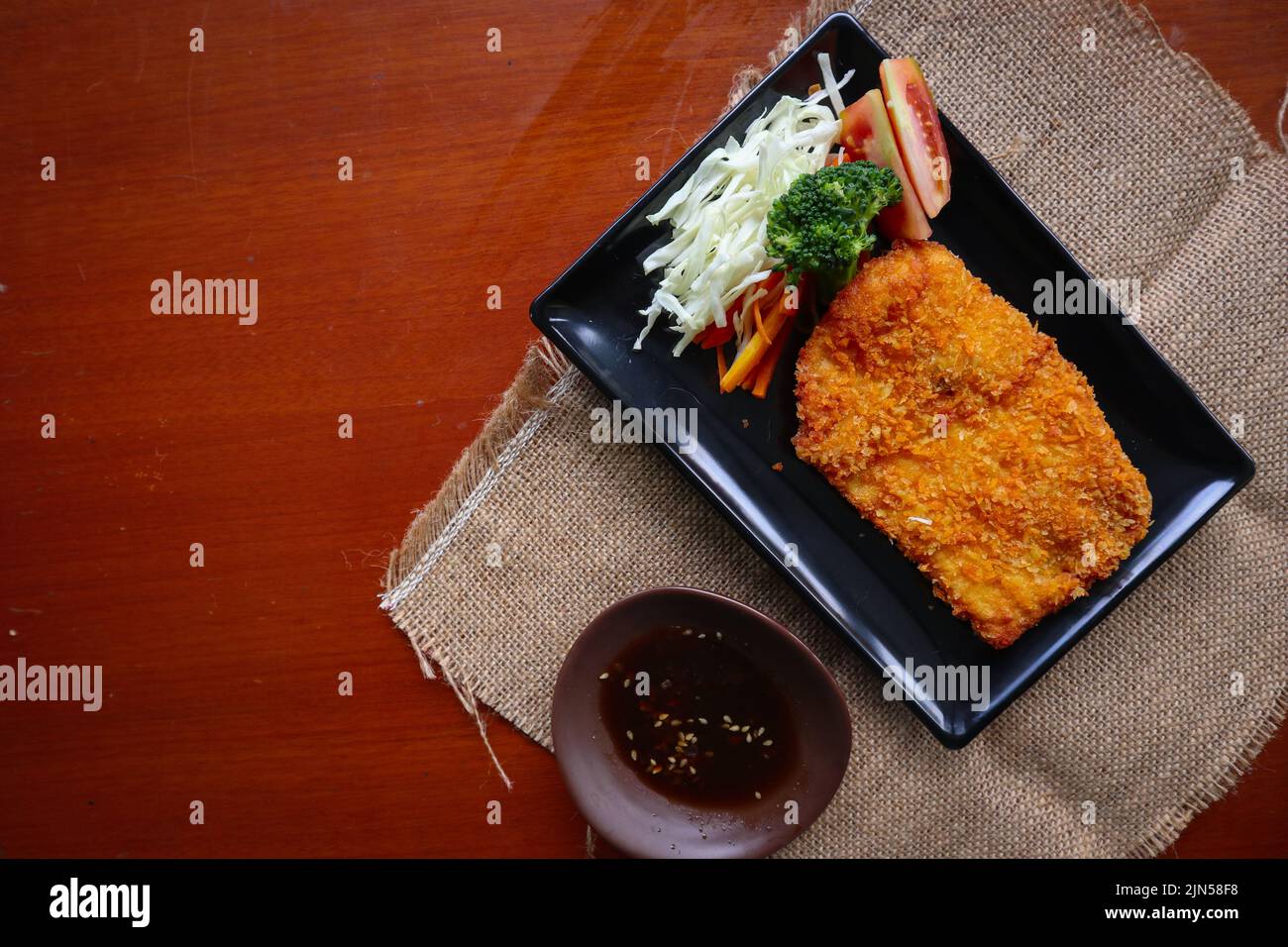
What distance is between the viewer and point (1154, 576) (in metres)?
2.98

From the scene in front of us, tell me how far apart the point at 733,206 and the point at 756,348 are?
475mm

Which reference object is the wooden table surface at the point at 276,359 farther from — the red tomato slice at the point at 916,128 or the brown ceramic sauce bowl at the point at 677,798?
the red tomato slice at the point at 916,128

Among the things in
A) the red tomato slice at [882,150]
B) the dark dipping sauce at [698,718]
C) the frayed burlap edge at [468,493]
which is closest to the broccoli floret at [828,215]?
the red tomato slice at [882,150]

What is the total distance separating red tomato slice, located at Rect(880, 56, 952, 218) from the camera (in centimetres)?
272

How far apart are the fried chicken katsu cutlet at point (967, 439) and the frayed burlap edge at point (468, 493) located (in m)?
0.94

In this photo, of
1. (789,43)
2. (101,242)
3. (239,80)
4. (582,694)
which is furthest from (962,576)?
(101,242)

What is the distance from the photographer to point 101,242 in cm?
321

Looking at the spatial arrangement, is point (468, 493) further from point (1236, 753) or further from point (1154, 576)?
point (1236, 753)

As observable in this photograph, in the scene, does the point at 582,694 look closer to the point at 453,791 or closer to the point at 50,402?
the point at 453,791

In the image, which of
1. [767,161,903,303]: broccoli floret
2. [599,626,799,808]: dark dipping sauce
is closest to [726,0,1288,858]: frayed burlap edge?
[767,161,903,303]: broccoli floret

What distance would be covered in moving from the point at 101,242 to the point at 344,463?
1.29 m

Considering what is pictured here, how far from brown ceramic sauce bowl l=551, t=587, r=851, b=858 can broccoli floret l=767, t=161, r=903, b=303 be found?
1139 millimetres

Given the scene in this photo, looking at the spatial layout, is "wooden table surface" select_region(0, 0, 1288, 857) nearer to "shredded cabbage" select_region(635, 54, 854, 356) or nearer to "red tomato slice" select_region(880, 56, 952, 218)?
"shredded cabbage" select_region(635, 54, 854, 356)

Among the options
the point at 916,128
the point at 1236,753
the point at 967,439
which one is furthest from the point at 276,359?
the point at 1236,753
